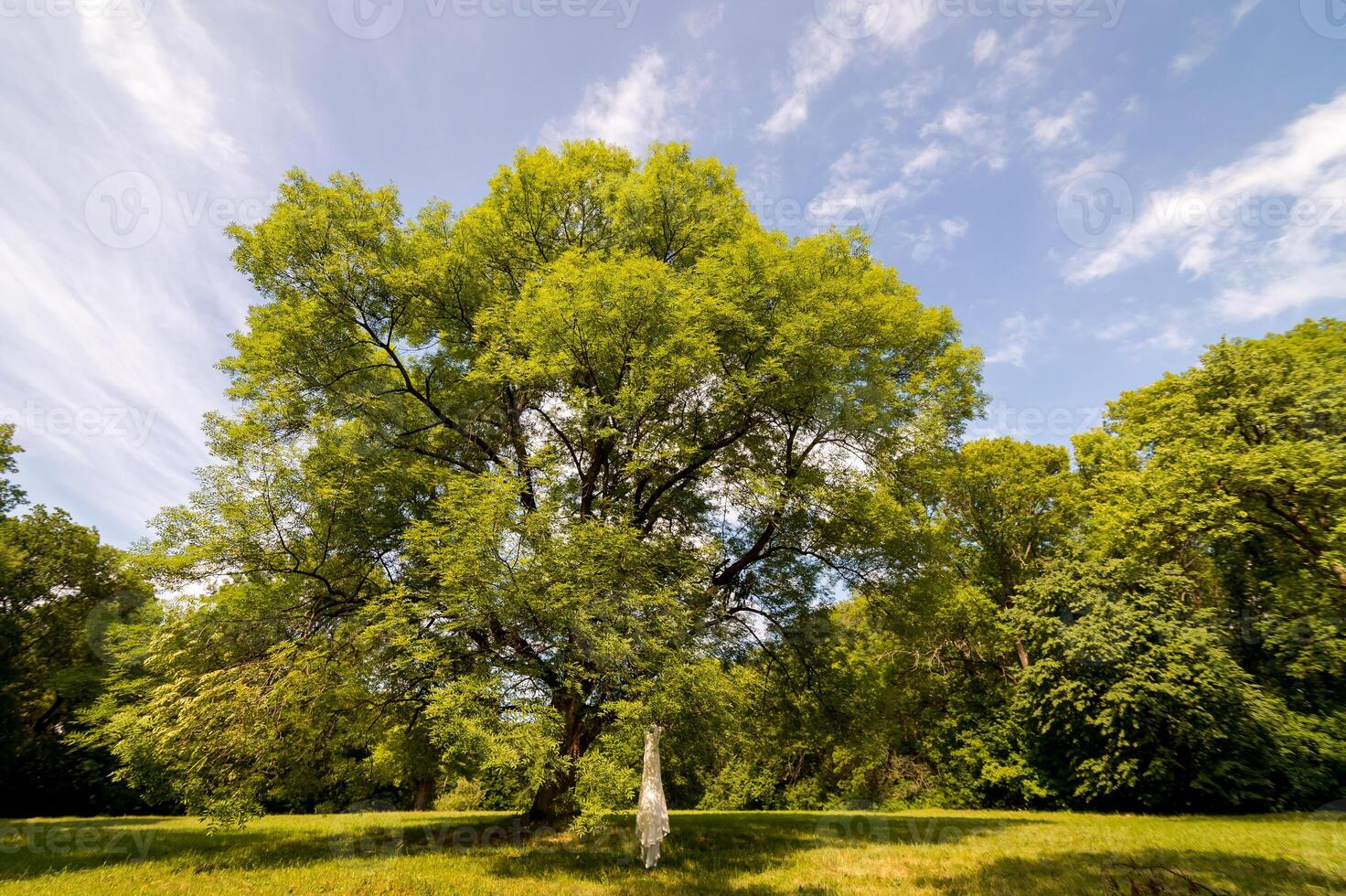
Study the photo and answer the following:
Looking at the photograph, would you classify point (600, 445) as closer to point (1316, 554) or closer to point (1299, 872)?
point (1299, 872)

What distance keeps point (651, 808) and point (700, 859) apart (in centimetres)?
190

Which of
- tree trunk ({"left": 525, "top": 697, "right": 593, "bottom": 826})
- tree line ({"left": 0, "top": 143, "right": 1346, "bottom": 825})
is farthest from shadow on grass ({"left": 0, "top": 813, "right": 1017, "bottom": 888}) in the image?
tree line ({"left": 0, "top": 143, "right": 1346, "bottom": 825})

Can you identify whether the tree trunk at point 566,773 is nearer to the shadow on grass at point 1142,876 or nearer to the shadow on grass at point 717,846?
the shadow on grass at point 717,846

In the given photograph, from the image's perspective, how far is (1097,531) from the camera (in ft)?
80.3

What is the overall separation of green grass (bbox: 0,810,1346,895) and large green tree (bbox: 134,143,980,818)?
1462 mm

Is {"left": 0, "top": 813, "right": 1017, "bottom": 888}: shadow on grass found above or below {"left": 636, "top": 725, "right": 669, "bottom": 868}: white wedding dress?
below

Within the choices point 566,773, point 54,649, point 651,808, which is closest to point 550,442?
point 566,773

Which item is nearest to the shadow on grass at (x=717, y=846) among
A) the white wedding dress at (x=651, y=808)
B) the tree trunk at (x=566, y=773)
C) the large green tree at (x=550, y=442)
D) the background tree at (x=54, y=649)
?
the white wedding dress at (x=651, y=808)

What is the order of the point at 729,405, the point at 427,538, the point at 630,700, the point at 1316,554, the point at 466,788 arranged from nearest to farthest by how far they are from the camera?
the point at 630,700 < the point at 427,538 < the point at 729,405 < the point at 1316,554 < the point at 466,788

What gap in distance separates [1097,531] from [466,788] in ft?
124

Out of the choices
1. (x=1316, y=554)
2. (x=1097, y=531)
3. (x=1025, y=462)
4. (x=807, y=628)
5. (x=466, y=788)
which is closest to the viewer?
(x=807, y=628)

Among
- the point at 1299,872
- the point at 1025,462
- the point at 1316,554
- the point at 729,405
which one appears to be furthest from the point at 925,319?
the point at 1025,462

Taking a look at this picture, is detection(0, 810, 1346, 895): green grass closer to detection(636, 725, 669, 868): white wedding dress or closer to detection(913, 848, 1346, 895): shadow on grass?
detection(913, 848, 1346, 895): shadow on grass

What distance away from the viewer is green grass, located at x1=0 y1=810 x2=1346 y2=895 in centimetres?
780
